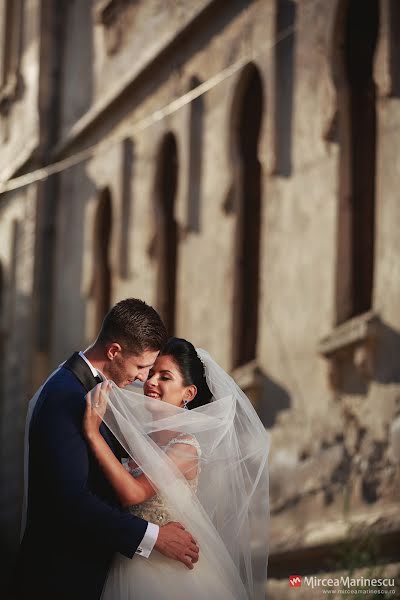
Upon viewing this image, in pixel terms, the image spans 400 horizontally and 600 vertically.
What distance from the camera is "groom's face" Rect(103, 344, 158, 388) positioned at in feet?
16.4

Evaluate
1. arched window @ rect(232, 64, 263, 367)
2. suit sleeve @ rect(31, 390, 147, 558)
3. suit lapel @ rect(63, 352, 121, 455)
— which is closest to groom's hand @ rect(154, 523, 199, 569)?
suit sleeve @ rect(31, 390, 147, 558)

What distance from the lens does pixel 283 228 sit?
10.4 m

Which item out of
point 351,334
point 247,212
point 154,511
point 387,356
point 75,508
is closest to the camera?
point 75,508

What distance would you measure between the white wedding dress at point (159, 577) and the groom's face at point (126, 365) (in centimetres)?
51

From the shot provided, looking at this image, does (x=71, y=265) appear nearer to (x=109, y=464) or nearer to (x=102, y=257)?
(x=102, y=257)

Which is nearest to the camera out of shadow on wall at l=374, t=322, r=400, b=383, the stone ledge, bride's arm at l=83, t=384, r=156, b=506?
bride's arm at l=83, t=384, r=156, b=506

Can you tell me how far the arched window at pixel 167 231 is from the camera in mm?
13250

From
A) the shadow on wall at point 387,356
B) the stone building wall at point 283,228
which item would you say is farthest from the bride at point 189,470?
the shadow on wall at point 387,356

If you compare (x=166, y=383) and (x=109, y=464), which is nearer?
(x=109, y=464)

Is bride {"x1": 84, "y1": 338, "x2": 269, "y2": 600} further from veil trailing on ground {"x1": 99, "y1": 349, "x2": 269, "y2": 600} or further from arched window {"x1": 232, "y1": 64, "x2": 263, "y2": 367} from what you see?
arched window {"x1": 232, "y1": 64, "x2": 263, "y2": 367}

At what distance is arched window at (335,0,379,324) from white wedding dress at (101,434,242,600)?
4.59 metres

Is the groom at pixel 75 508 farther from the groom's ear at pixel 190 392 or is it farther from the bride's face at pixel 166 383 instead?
the groom's ear at pixel 190 392

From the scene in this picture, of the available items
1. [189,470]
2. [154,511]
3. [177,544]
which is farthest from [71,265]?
[177,544]

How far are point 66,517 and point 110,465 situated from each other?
0.27m
